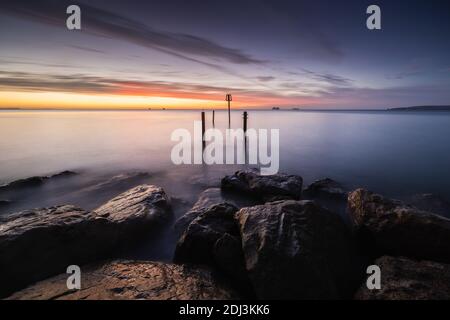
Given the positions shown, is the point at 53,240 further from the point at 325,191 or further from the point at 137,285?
the point at 325,191

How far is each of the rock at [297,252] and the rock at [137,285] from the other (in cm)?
71

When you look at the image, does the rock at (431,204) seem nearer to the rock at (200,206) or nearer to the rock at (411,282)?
the rock at (411,282)

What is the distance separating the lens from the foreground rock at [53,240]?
4094 mm

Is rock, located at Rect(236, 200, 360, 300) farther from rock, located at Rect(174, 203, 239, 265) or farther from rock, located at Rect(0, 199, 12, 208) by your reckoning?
rock, located at Rect(0, 199, 12, 208)

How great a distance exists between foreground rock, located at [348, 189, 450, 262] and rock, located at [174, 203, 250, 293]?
2929 mm

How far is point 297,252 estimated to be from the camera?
3.76m

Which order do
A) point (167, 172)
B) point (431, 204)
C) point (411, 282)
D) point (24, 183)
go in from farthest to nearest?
point (167, 172) < point (24, 183) < point (431, 204) < point (411, 282)

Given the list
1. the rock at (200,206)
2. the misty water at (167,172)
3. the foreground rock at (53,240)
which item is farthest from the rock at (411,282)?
the foreground rock at (53,240)

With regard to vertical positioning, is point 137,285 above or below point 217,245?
below

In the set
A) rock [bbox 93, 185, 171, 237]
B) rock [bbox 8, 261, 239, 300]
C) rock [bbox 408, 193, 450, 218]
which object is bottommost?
rock [bbox 8, 261, 239, 300]

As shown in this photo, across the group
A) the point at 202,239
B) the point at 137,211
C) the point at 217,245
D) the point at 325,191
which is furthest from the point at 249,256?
the point at 325,191

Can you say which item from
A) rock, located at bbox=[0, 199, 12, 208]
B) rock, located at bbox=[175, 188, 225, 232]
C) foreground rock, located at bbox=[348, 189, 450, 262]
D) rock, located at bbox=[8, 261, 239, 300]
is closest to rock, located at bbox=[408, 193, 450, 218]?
foreground rock, located at bbox=[348, 189, 450, 262]

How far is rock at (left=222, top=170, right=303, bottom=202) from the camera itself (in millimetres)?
8094

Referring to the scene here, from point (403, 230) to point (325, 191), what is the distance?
4.76 meters
